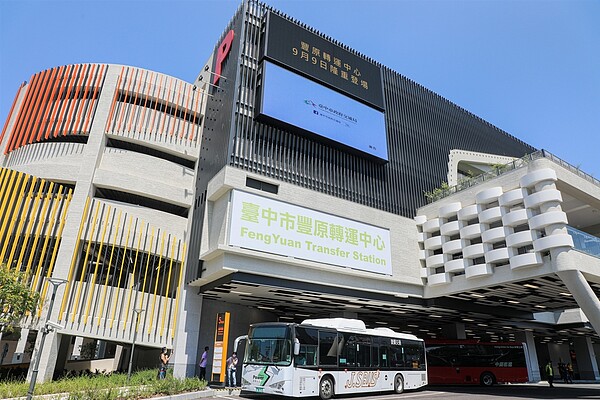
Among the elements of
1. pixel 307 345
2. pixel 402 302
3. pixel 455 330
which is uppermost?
pixel 402 302

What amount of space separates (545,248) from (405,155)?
13.2m

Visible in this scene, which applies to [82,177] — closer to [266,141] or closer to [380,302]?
[266,141]

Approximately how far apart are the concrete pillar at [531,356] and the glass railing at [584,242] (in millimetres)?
21265

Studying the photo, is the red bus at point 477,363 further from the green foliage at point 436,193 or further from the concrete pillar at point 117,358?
the concrete pillar at point 117,358

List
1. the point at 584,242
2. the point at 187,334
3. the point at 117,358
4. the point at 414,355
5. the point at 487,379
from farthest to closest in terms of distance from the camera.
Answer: the point at 117,358, the point at 487,379, the point at 187,334, the point at 584,242, the point at 414,355

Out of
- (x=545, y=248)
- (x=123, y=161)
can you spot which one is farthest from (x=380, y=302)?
(x=123, y=161)

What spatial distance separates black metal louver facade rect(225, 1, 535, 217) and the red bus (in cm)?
1002

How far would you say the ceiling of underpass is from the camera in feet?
78.0

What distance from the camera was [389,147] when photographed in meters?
31.7

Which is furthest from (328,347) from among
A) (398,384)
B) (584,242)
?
(584,242)

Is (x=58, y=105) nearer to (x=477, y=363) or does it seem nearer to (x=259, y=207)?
(x=259, y=207)

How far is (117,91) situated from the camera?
28.4 meters

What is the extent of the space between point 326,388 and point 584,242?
17273 mm

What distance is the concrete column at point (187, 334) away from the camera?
77.8ft
